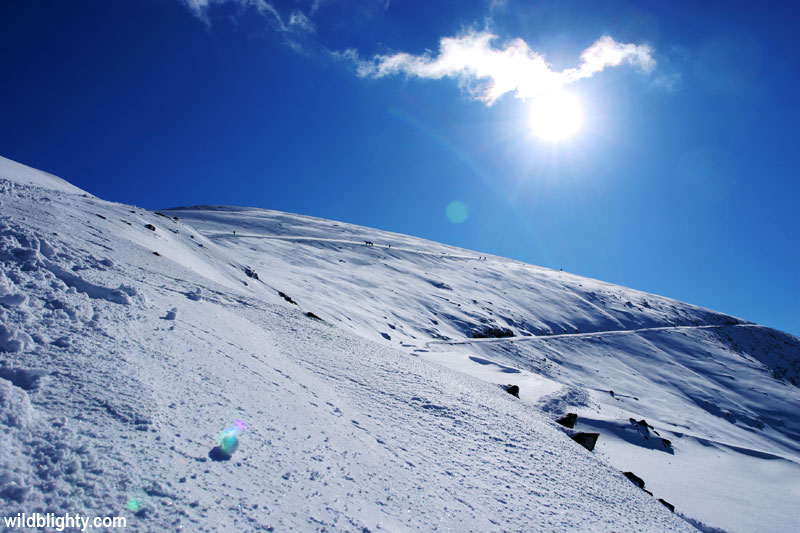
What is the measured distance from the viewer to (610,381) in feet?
97.0

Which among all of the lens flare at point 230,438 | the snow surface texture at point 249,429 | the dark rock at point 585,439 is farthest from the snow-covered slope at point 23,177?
A: the dark rock at point 585,439

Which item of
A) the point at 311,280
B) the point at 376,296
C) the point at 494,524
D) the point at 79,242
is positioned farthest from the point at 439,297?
the point at 494,524

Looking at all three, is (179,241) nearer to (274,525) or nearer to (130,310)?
(130,310)

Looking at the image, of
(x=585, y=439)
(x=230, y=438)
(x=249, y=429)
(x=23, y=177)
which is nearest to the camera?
(x=230, y=438)

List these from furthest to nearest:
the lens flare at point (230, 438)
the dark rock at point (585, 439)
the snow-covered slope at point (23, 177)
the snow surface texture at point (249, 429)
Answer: the snow-covered slope at point (23, 177), the dark rock at point (585, 439), the lens flare at point (230, 438), the snow surface texture at point (249, 429)

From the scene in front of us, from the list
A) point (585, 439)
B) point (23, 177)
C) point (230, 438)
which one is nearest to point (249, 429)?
point (230, 438)

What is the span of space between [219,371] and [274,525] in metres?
2.23

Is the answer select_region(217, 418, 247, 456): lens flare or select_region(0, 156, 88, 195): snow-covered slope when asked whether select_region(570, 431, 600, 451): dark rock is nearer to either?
select_region(217, 418, 247, 456): lens flare

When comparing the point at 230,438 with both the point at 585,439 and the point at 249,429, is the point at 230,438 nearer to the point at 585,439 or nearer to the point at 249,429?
the point at 249,429

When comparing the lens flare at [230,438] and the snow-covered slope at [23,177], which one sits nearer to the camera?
the lens flare at [230,438]

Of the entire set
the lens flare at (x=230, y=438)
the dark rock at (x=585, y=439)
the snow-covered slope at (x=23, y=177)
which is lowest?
the lens flare at (x=230, y=438)

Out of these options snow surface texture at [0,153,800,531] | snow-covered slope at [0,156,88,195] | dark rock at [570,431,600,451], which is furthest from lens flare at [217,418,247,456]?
snow-covered slope at [0,156,88,195]

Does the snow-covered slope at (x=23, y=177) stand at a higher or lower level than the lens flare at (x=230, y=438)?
higher

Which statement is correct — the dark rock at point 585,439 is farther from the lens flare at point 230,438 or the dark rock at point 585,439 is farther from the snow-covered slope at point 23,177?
the snow-covered slope at point 23,177
